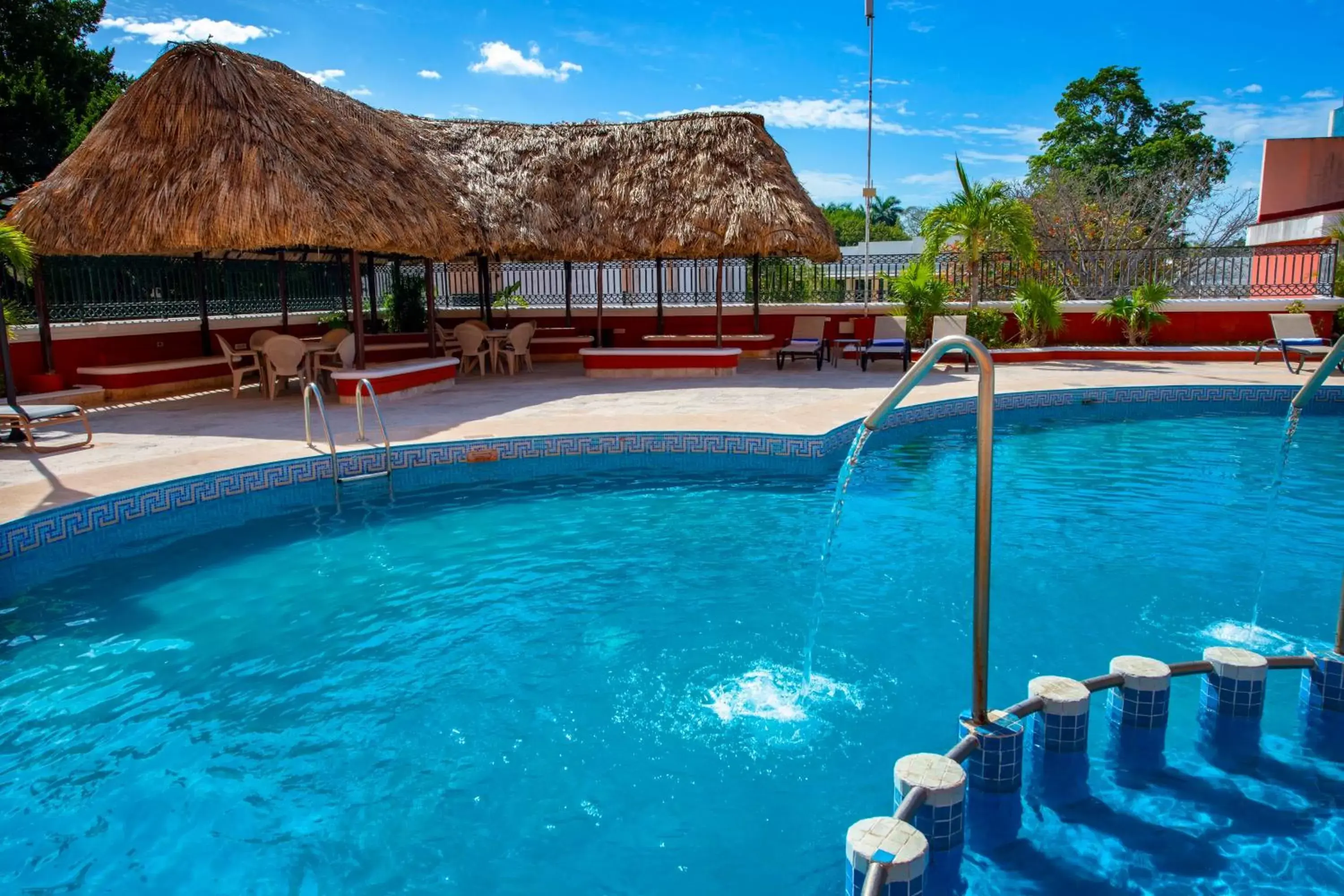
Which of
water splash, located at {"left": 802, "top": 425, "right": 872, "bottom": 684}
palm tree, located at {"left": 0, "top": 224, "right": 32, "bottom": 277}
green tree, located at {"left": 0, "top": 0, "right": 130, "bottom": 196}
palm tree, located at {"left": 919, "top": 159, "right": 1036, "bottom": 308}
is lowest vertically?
water splash, located at {"left": 802, "top": 425, "right": 872, "bottom": 684}

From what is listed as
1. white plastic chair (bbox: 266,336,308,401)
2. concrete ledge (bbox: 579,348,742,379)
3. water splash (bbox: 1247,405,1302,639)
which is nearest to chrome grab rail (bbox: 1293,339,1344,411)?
water splash (bbox: 1247,405,1302,639)

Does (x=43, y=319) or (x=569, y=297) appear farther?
(x=569, y=297)

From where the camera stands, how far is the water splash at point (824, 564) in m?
3.39

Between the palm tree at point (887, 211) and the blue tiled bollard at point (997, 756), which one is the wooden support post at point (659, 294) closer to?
the blue tiled bollard at point (997, 756)

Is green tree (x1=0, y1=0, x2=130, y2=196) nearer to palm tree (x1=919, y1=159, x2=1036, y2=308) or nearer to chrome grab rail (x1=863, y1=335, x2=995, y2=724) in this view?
palm tree (x1=919, y1=159, x2=1036, y2=308)

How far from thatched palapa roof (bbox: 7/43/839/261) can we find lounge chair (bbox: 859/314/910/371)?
5.00 feet

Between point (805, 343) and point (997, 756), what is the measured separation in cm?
1157

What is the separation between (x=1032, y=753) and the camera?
3203mm

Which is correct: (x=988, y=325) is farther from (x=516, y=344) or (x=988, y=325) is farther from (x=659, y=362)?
(x=516, y=344)

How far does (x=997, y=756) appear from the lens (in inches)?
115

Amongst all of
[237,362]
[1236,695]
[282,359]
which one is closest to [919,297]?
[282,359]

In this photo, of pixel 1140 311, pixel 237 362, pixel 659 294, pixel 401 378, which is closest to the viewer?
pixel 401 378

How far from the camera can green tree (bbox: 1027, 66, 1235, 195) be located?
28.2 metres

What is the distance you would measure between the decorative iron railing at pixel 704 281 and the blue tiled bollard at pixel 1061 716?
41.4 ft
